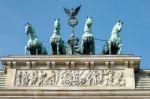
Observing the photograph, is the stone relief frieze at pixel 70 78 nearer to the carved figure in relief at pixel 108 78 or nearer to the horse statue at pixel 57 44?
the carved figure in relief at pixel 108 78

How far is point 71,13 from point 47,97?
5748 mm

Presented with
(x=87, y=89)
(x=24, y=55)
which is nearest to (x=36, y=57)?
(x=24, y=55)

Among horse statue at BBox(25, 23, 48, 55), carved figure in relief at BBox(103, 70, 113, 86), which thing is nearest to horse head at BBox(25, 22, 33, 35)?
horse statue at BBox(25, 23, 48, 55)

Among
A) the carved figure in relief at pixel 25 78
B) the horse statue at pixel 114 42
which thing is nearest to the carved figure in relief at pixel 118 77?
the horse statue at pixel 114 42

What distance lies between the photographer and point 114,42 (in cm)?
2758

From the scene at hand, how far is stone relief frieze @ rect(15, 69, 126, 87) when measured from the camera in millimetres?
25953

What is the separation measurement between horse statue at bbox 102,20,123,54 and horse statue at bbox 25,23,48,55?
281 centimetres

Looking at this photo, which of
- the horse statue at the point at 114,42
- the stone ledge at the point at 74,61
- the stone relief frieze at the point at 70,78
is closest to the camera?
the stone relief frieze at the point at 70,78

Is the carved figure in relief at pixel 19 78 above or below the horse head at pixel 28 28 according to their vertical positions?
below

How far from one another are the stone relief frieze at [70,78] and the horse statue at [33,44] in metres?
1.64

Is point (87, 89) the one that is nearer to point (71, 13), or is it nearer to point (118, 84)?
point (118, 84)

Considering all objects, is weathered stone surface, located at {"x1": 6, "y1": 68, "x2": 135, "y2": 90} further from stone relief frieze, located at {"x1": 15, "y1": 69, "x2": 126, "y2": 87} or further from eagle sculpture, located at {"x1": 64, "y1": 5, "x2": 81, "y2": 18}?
eagle sculpture, located at {"x1": 64, "y1": 5, "x2": 81, "y2": 18}

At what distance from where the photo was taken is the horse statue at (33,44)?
27703 millimetres

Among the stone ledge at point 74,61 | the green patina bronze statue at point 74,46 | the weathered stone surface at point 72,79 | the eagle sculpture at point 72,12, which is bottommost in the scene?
the weathered stone surface at point 72,79
